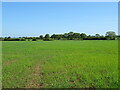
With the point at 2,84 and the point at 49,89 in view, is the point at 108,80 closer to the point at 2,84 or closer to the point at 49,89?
the point at 49,89

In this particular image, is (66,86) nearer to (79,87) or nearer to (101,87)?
(79,87)

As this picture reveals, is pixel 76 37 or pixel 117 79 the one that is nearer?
pixel 117 79

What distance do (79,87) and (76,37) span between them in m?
115

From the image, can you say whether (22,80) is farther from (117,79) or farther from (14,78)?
(117,79)

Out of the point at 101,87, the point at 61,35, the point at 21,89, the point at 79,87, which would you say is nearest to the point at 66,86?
the point at 79,87

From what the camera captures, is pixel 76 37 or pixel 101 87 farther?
pixel 76 37

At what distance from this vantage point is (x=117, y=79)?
6.41 m

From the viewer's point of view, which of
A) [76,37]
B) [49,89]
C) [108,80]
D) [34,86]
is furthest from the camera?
[76,37]

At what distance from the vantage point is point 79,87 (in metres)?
5.51

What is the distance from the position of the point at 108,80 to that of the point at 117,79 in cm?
44

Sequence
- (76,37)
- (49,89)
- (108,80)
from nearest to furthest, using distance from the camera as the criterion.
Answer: (49,89), (108,80), (76,37)

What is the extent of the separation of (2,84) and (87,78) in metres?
3.53

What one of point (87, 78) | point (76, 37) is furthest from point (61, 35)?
point (87, 78)

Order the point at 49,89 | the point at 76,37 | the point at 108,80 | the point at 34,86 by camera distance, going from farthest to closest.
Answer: the point at 76,37 → the point at 108,80 → the point at 34,86 → the point at 49,89
